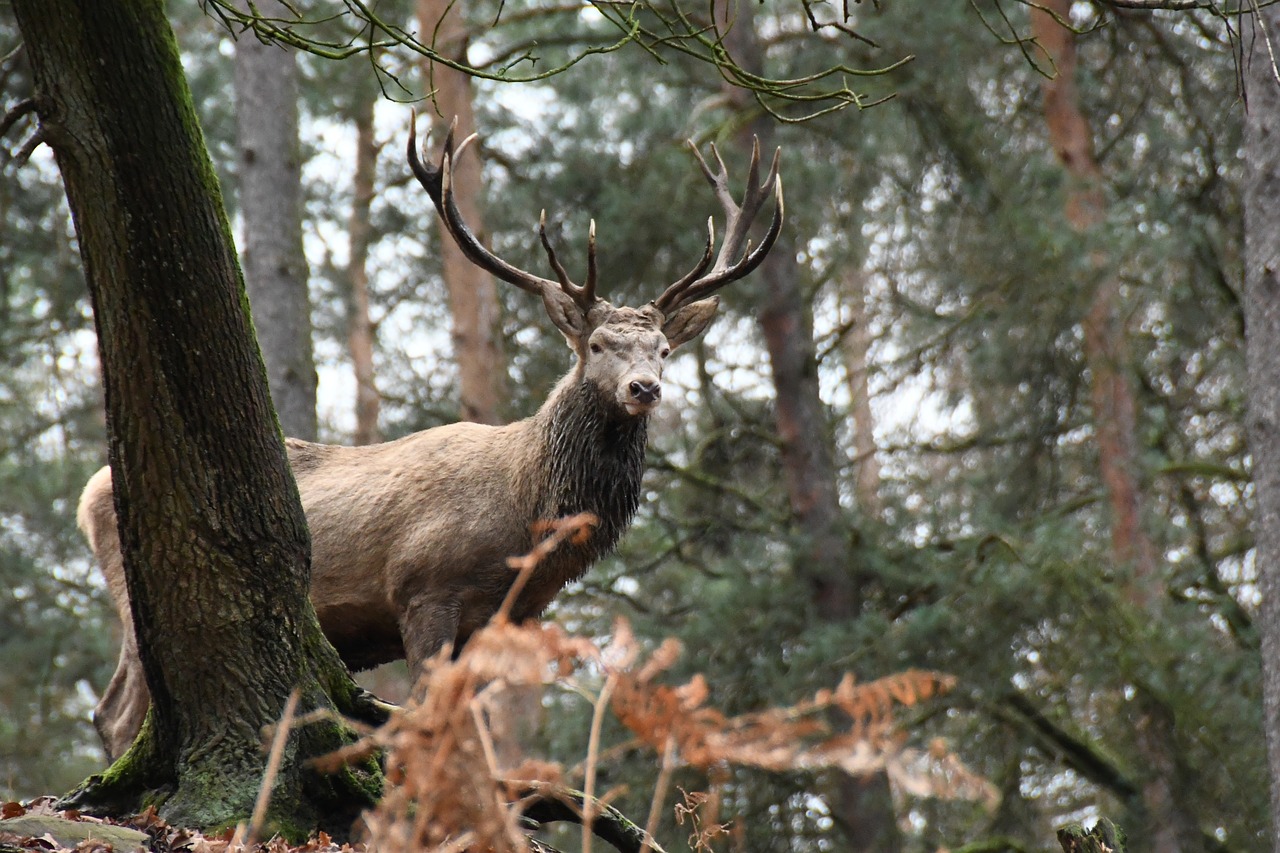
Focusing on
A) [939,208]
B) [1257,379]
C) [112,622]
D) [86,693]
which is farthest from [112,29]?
[86,693]

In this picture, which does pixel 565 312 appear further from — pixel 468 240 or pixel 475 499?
pixel 475 499

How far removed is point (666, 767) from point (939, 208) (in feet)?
42.4

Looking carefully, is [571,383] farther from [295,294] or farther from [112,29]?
[295,294]

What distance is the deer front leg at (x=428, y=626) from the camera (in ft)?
22.2

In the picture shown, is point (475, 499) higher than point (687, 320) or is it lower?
lower

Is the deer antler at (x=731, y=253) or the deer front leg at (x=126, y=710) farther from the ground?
the deer antler at (x=731, y=253)

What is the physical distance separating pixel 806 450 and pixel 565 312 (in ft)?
22.7

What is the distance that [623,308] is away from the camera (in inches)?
293

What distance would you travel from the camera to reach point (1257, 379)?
8.59 meters

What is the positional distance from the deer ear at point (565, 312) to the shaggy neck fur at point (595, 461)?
28 cm

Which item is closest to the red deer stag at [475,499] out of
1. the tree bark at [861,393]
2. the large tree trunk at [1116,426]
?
the large tree trunk at [1116,426]

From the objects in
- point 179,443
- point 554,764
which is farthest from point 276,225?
point 554,764

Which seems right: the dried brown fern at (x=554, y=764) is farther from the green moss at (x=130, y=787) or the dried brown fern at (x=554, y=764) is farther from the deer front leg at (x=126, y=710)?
the deer front leg at (x=126, y=710)

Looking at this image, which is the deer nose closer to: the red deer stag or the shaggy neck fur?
the red deer stag
